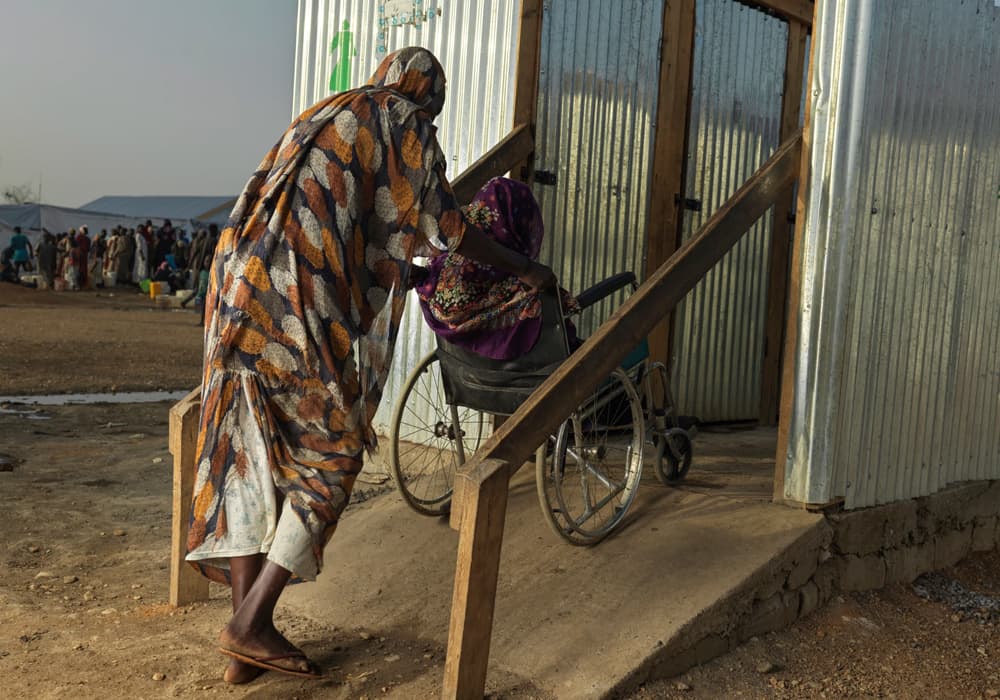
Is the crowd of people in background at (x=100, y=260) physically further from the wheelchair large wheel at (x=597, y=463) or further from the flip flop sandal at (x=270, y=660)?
the flip flop sandal at (x=270, y=660)

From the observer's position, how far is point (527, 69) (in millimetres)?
4988

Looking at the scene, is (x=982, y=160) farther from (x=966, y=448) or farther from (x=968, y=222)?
(x=966, y=448)

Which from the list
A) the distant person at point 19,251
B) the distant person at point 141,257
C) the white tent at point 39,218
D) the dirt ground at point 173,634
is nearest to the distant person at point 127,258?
the distant person at point 141,257

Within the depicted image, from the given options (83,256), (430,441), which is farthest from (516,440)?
(83,256)

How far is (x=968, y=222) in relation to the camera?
4656 mm

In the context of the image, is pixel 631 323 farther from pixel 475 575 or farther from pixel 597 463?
pixel 475 575

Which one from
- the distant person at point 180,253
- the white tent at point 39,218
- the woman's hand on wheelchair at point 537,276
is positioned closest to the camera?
the woman's hand on wheelchair at point 537,276

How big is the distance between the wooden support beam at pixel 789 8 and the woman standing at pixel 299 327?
4.05 metres

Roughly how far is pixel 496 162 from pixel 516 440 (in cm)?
217

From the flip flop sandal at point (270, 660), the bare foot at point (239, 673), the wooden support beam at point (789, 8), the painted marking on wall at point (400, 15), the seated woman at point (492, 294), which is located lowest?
the bare foot at point (239, 673)

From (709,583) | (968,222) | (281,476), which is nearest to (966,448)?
(968,222)

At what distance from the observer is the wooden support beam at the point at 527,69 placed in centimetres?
495

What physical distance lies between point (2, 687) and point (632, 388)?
99.2 inches

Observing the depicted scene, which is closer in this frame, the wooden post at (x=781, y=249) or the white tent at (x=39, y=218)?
the wooden post at (x=781, y=249)
